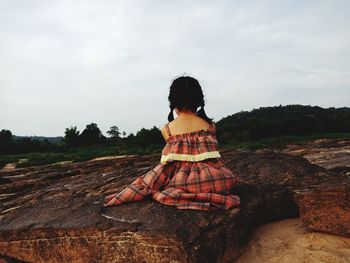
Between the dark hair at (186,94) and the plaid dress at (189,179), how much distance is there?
357 mm

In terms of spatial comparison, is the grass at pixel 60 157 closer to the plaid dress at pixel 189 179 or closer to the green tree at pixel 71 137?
the green tree at pixel 71 137

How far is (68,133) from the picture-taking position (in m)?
49.9

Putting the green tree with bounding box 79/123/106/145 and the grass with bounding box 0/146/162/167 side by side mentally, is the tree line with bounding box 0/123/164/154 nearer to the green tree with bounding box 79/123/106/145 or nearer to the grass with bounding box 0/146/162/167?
the green tree with bounding box 79/123/106/145

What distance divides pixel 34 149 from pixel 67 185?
41.9 metres

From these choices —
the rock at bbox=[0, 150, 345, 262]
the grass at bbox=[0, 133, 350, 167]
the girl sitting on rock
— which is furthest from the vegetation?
the girl sitting on rock

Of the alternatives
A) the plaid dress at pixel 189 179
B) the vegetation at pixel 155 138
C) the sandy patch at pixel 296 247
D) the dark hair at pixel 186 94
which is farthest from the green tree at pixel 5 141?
the sandy patch at pixel 296 247

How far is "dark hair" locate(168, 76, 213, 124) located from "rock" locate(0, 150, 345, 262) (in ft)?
4.44

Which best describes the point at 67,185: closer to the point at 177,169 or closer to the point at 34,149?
the point at 177,169

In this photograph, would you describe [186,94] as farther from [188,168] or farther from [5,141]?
[5,141]

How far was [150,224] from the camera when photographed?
13.3ft

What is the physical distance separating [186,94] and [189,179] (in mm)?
1143

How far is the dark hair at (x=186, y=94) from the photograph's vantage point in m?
4.73

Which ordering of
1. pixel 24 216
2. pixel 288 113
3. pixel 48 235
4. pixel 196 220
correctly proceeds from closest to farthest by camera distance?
1. pixel 196 220
2. pixel 48 235
3. pixel 24 216
4. pixel 288 113

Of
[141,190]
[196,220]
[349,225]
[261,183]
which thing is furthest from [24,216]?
[349,225]
